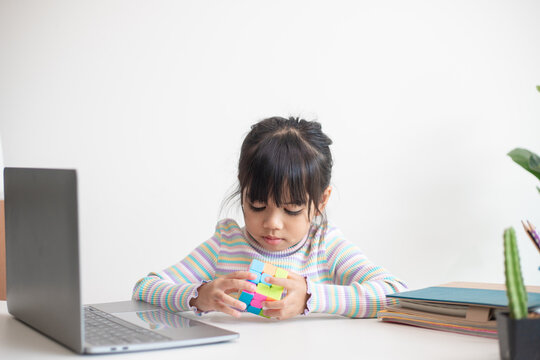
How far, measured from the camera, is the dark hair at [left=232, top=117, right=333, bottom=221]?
1.39 meters

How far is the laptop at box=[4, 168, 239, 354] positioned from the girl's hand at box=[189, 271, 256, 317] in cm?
10

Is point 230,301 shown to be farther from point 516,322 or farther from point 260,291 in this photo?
point 516,322

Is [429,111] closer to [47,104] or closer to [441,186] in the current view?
[441,186]

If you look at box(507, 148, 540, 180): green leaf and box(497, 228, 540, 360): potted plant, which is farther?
box(507, 148, 540, 180): green leaf

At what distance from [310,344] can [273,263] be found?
595mm

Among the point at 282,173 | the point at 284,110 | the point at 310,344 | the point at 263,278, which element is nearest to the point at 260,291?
the point at 263,278

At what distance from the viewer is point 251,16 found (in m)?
3.00

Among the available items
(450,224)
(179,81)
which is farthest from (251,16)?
(450,224)

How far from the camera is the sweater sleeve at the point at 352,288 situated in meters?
1.21

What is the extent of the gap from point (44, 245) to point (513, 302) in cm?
66

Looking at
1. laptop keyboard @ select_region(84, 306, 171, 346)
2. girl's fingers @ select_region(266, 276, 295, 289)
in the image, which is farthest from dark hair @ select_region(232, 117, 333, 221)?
laptop keyboard @ select_region(84, 306, 171, 346)

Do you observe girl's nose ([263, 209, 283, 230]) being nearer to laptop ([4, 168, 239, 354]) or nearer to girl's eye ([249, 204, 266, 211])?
girl's eye ([249, 204, 266, 211])

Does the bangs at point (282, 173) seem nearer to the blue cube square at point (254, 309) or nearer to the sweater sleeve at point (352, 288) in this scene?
the sweater sleeve at point (352, 288)

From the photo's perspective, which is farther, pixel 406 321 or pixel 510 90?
pixel 510 90
